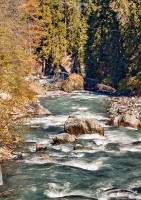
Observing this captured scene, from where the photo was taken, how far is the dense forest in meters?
58.7

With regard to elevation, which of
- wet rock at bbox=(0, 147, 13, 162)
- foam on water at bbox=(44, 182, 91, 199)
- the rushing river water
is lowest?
foam on water at bbox=(44, 182, 91, 199)

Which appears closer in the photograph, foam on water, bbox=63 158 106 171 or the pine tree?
foam on water, bbox=63 158 106 171

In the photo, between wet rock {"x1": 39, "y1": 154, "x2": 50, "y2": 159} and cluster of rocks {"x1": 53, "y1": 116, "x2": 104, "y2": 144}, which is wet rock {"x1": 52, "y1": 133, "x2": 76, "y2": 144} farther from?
wet rock {"x1": 39, "y1": 154, "x2": 50, "y2": 159}

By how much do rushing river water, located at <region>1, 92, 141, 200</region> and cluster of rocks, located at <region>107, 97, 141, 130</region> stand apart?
3.55ft

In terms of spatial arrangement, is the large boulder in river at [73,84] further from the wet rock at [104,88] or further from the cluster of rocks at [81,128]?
the cluster of rocks at [81,128]

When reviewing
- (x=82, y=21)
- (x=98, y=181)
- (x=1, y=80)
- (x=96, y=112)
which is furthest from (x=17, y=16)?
(x=98, y=181)

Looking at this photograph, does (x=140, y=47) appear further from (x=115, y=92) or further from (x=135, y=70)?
(x=115, y=92)

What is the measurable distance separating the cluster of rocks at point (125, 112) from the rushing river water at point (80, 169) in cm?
108

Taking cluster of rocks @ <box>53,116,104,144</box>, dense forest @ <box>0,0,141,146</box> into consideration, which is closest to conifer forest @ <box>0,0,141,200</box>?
cluster of rocks @ <box>53,116,104,144</box>

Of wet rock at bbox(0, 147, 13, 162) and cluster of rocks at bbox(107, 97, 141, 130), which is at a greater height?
cluster of rocks at bbox(107, 97, 141, 130)

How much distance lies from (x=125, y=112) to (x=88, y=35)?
1660 inches

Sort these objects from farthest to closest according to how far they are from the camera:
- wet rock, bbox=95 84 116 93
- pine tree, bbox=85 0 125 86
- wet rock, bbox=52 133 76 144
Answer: pine tree, bbox=85 0 125 86 → wet rock, bbox=95 84 116 93 → wet rock, bbox=52 133 76 144

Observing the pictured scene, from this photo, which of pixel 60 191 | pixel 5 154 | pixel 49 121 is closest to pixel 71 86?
pixel 49 121

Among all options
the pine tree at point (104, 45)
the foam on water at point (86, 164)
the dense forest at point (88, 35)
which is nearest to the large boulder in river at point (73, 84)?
the dense forest at point (88, 35)
